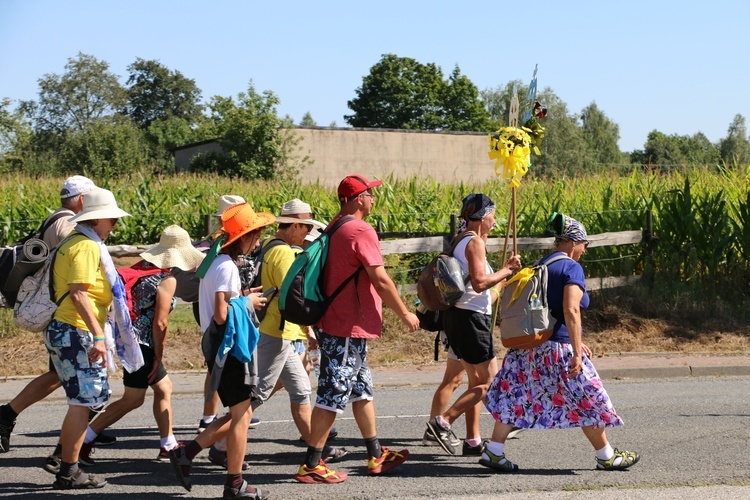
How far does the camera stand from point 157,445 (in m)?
7.72

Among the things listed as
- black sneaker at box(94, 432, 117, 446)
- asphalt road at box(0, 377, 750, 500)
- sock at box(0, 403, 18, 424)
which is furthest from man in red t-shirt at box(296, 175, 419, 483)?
sock at box(0, 403, 18, 424)

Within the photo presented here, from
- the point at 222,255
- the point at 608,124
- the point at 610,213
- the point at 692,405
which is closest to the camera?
the point at 222,255

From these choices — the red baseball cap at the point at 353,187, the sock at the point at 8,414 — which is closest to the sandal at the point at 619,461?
the red baseball cap at the point at 353,187

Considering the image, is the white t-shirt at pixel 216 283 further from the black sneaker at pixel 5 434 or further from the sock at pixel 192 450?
the black sneaker at pixel 5 434

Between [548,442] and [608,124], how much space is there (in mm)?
88124

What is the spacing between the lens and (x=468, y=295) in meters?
6.97

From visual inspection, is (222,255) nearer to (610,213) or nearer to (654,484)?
(654,484)

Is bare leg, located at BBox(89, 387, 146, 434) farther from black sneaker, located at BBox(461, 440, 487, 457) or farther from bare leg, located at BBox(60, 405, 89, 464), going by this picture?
black sneaker, located at BBox(461, 440, 487, 457)

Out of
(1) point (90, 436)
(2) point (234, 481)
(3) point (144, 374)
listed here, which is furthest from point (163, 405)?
(2) point (234, 481)

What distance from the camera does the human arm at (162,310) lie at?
21.4 ft

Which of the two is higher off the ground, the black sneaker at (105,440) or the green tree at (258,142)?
the green tree at (258,142)

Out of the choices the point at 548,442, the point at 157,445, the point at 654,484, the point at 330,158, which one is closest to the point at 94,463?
the point at 157,445

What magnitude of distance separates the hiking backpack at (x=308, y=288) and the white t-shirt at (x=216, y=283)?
1.40 ft

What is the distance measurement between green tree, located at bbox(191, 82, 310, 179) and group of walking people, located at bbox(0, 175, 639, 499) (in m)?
32.3
